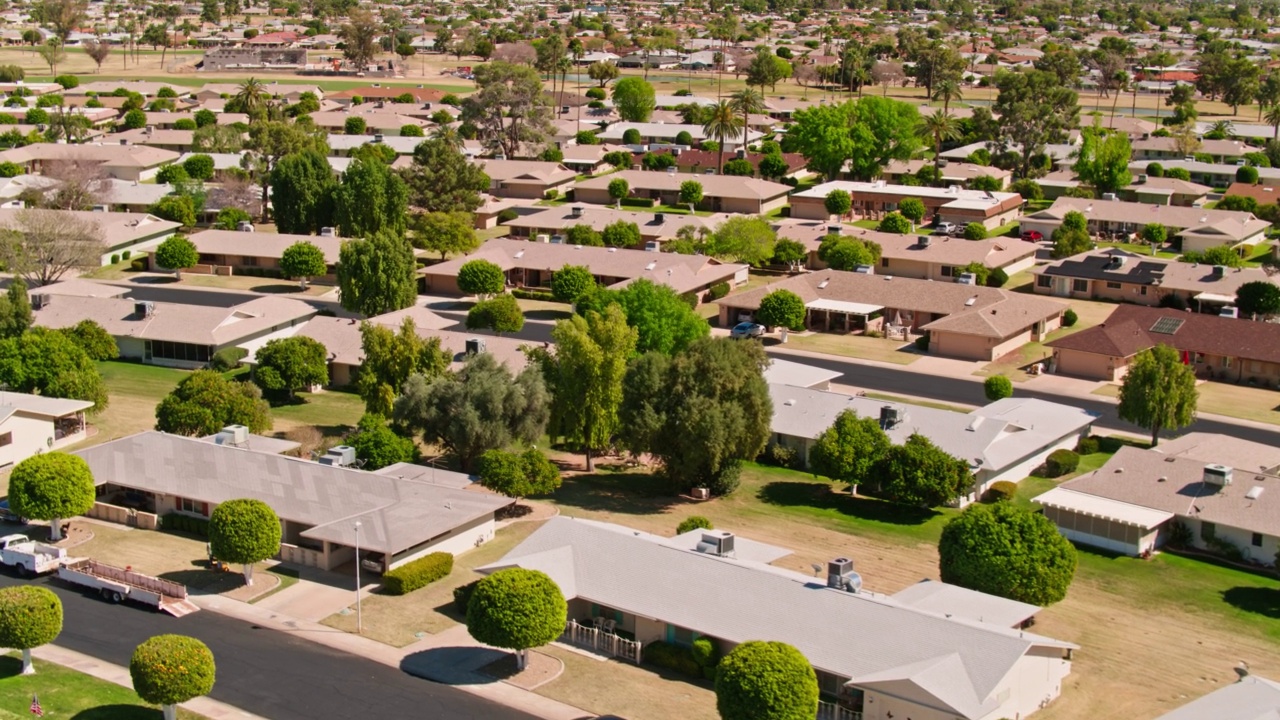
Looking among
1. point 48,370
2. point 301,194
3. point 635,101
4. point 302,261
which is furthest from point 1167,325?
point 635,101

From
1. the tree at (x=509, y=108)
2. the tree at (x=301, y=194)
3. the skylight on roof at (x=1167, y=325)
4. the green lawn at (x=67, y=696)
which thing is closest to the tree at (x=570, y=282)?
the tree at (x=301, y=194)

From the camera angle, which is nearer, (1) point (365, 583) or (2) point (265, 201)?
(1) point (365, 583)

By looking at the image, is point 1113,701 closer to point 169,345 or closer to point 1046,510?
point 1046,510

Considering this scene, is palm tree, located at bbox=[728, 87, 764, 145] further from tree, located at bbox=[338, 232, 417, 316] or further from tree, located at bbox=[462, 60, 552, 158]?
tree, located at bbox=[338, 232, 417, 316]

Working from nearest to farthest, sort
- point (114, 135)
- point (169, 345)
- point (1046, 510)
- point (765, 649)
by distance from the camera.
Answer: point (765, 649), point (1046, 510), point (169, 345), point (114, 135)

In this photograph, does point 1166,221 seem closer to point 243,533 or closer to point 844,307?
point 844,307

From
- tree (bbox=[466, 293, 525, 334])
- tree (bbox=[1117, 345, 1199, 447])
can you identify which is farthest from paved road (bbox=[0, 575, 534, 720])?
tree (bbox=[1117, 345, 1199, 447])

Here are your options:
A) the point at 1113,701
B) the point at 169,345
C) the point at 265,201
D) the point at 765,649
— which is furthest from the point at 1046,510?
the point at 265,201
